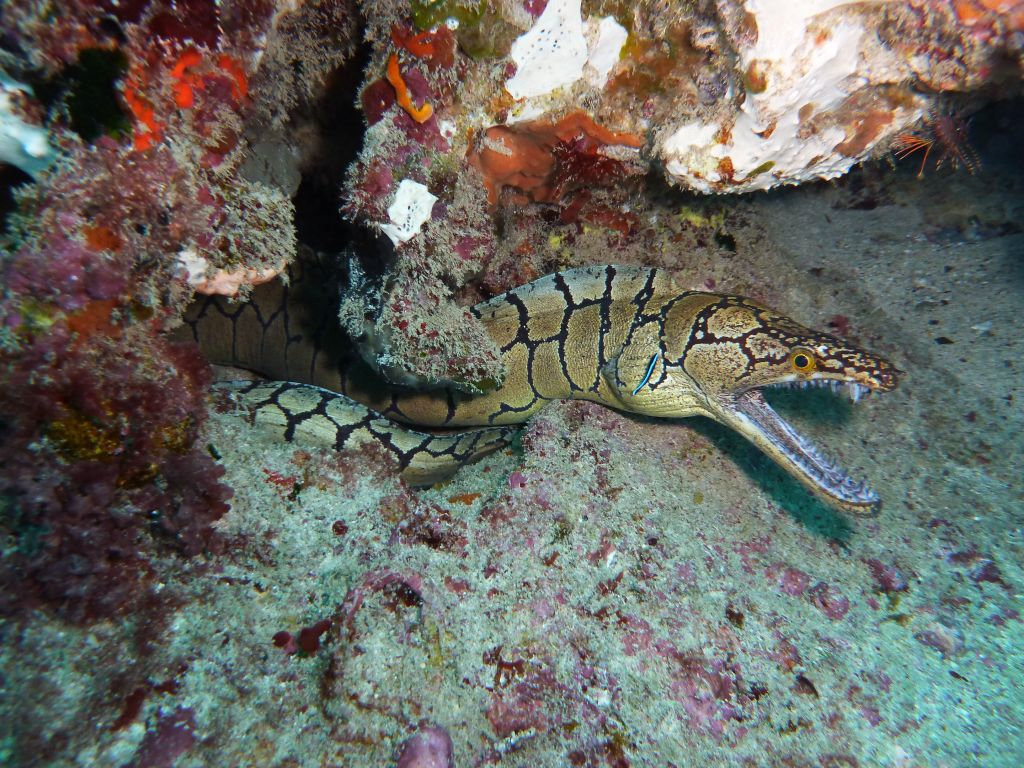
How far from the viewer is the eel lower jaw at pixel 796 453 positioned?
314cm

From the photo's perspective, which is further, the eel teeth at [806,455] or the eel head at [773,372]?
the eel head at [773,372]

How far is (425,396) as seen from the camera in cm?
457

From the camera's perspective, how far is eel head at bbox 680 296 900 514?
130 inches

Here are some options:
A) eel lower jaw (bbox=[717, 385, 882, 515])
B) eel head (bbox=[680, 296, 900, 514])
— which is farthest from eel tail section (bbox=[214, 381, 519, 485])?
eel lower jaw (bbox=[717, 385, 882, 515])

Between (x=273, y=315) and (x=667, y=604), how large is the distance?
14.6ft

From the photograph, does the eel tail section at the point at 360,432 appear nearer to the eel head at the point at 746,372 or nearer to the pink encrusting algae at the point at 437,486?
the pink encrusting algae at the point at 437,486

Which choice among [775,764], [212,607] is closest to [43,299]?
[212,607]

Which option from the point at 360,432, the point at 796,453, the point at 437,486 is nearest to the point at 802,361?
the point at 796,453

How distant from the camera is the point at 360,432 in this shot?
168 inches

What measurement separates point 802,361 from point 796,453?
66cm

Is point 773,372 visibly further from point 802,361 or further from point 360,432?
point 360,432

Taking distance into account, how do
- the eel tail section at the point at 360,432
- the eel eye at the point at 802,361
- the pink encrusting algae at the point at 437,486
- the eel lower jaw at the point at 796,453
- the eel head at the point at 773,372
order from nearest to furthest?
1. the pink encrusting algae at the point at 437,486
2. the eel lower jaw at the point at 796,453
3. the eel head at the point at 773,372
4. the eel eye at the point at 802,361
5. the eel tail section at the point at 360,432

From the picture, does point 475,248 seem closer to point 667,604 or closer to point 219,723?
point 667,604

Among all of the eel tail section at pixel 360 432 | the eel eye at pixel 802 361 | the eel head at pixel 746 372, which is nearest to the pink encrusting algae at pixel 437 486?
the eel head at pixel 746 372
